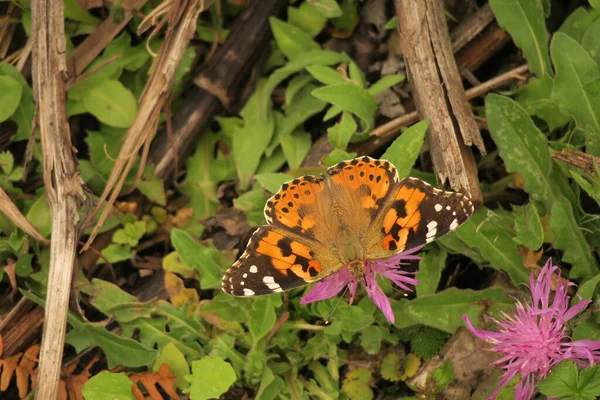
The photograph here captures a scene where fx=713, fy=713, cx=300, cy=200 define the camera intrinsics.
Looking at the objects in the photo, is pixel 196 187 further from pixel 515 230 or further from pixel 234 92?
pixel 515 230

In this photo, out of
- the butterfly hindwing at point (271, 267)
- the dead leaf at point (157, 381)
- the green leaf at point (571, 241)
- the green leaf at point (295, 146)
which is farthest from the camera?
the green leaf at point (295, 146)

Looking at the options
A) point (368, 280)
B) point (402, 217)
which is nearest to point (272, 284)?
point (368, 280)

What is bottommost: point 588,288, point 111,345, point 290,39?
point 111,345

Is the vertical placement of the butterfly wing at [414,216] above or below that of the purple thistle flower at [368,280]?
above

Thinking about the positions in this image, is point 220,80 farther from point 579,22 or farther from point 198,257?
point 579,22

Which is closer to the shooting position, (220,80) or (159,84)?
(159,84)

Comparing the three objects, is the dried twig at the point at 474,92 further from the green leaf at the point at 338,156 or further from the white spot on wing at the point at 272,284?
the white spot on wing at the point at 272,284

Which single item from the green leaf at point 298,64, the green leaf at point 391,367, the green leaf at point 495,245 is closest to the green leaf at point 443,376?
the green leaf at point 391,367
